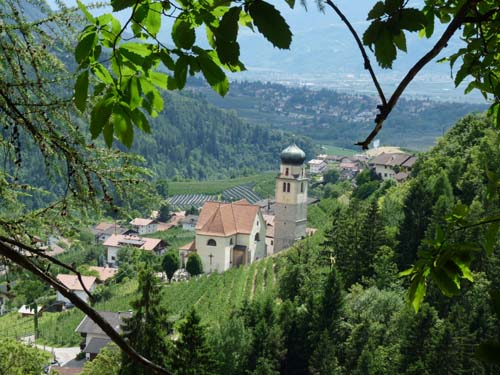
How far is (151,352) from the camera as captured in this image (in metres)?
14.1

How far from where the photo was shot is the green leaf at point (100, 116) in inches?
71.7

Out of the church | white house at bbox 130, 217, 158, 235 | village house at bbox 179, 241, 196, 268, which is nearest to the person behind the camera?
the church

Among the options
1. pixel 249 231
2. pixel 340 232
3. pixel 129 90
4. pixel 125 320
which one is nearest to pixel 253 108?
pixel 249 231

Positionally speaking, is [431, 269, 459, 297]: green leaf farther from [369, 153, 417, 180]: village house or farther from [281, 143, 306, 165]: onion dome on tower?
[369, 153, 417, 180]: village house

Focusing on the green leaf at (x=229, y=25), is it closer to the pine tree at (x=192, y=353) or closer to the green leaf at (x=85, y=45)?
the green leaf at (x=85, y=45)

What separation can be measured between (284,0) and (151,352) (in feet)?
Answer: 42.8

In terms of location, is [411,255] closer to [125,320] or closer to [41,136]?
[125,320]

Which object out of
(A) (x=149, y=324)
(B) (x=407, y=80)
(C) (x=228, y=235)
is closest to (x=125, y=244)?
(C) (x=228, y=235)

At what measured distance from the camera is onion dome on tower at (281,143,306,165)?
47.5m

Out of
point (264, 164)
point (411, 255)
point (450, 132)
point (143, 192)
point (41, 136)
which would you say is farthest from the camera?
point (264, 164)

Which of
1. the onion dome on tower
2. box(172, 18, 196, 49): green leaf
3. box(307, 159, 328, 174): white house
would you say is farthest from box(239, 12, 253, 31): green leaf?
box(307, 159, 328, 174): white house

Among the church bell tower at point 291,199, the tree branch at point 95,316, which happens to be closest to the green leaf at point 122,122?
the tree branch at point 95,316

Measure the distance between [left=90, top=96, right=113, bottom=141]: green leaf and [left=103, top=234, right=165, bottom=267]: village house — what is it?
61364 mm

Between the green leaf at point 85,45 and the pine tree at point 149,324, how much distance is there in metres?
12.5
